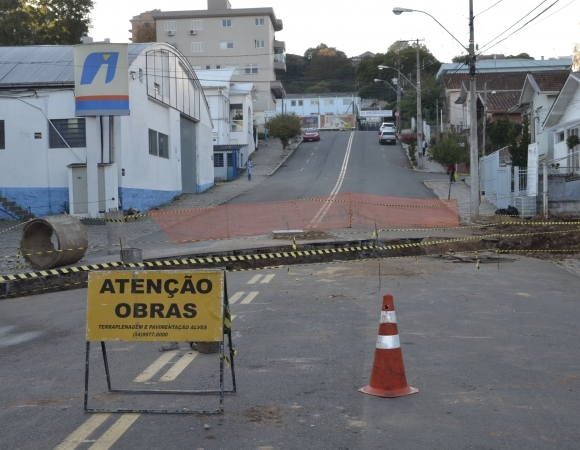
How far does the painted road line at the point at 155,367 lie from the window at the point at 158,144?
101 ft

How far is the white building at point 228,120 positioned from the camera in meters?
59.0

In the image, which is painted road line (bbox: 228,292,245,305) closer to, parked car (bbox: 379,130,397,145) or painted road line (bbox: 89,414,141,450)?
painted road line (bbox: 89,414,141,450)

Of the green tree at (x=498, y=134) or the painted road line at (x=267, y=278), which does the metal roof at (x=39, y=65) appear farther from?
the green tree at (x=498, y=134)

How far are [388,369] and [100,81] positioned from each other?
91.7ft

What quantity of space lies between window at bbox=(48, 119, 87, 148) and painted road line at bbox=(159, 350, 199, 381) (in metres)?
26.9

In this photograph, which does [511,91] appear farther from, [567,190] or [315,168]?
[567,190]

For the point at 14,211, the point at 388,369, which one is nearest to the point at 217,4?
the point at 14,211

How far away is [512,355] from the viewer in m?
8.29

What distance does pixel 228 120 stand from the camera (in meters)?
67.2

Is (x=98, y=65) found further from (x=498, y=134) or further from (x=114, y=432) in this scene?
(x=498, y=134)

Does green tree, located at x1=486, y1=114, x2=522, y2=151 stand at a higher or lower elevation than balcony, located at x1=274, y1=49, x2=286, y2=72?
lower

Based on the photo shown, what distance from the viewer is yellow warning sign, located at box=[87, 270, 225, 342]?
642cm

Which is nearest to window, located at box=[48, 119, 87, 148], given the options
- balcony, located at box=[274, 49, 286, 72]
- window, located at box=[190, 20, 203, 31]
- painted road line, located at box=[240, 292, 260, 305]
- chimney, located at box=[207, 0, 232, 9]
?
painted road line, located at box=[240, 292, 260, 305]

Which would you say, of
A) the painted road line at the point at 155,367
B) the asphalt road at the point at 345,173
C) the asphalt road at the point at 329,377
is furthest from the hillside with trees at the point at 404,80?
the painted road line at the point at 155,367
